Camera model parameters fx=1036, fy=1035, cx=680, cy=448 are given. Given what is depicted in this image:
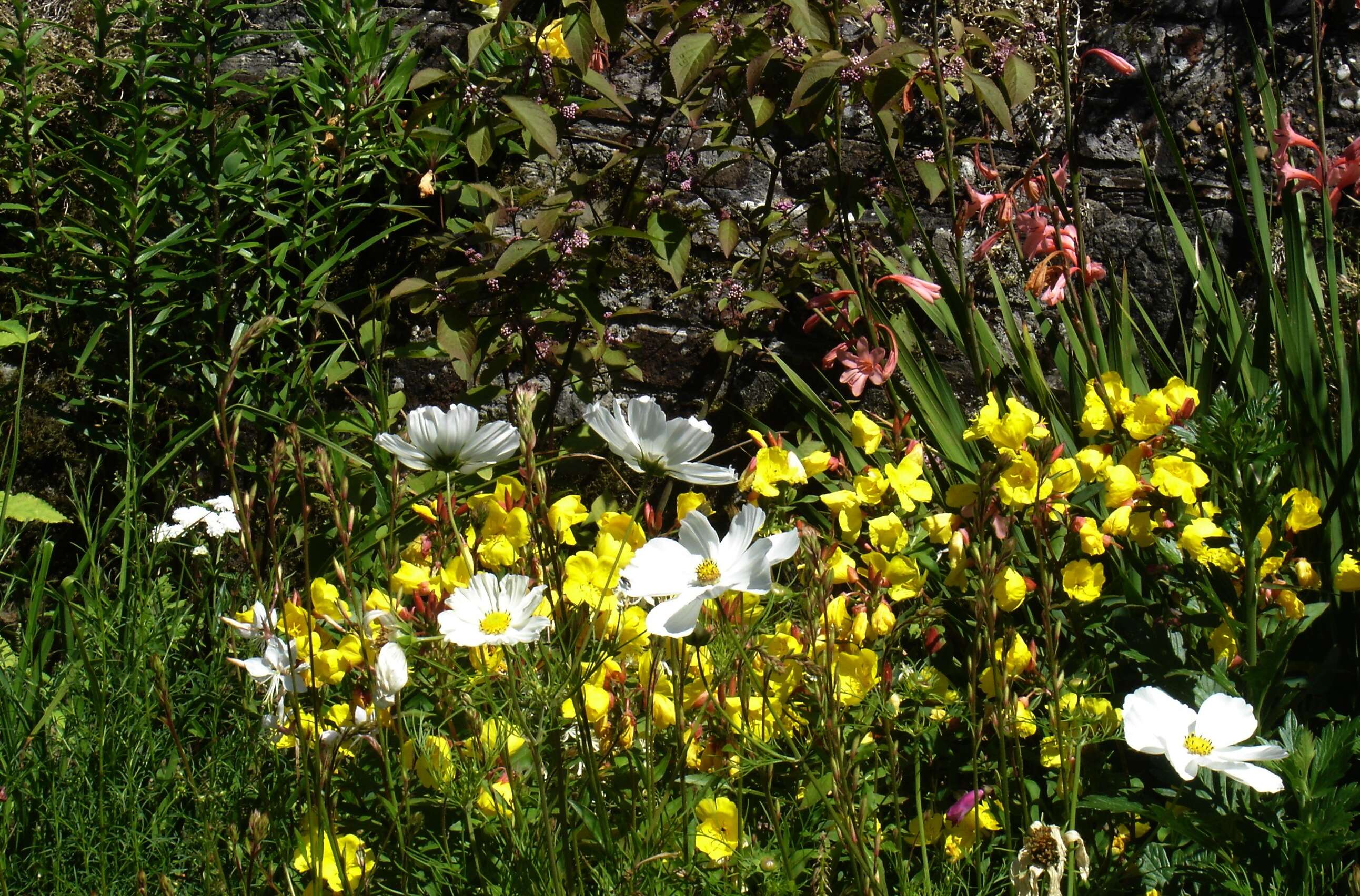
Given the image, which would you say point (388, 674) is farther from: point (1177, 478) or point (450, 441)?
point (1177, 478)

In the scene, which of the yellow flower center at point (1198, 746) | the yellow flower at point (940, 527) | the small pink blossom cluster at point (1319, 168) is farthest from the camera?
the small pink blossom cluster at point (1319, 168)

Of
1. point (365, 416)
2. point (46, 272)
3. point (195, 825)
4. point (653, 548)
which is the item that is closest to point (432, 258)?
point (365, 416)

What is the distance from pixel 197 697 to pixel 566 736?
30.7 inches

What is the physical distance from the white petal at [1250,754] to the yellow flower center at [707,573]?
531 mm

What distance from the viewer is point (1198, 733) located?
1087mm

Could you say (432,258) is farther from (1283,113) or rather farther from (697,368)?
(1283,113)

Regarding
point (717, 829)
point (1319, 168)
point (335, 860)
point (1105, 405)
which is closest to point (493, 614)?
point (335, 860)

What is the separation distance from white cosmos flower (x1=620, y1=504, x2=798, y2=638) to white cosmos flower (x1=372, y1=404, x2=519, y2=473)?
19 cm

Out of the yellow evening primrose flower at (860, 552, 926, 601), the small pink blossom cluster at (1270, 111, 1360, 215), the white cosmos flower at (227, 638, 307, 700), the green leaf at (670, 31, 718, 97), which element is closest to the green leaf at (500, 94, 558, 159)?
the green leaf at (670, 31, 718, 97)

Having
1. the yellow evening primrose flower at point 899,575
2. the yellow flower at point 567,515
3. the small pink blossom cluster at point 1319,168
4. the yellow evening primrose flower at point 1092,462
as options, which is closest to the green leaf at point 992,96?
the small pink blossom cluster at point 1319,168

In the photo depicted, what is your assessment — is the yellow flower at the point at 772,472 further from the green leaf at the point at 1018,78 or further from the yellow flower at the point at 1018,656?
the green leaf at the point at 1018,78

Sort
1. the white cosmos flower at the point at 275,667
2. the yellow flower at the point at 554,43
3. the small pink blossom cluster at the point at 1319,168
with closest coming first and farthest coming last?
the white cosmos flower at the point at 275,667 → the small pink blossom cluster at the point at 1319,168 → the yellow flower at the point at 554,43

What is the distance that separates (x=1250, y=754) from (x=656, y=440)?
2.19ft

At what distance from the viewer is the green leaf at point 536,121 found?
80.0 inches
